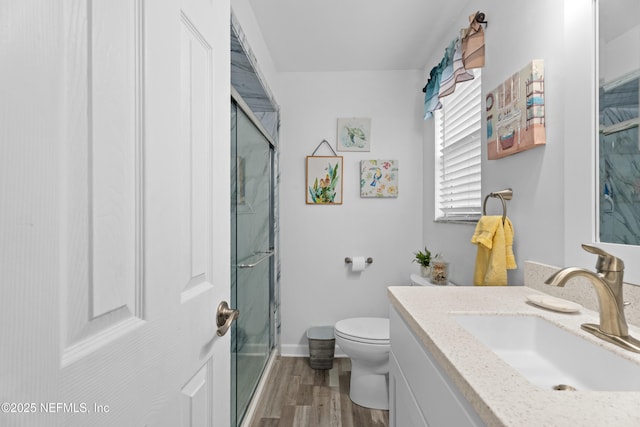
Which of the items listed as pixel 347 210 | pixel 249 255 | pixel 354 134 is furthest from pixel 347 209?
pixel 249 255

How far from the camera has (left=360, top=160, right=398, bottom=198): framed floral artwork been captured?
265cm

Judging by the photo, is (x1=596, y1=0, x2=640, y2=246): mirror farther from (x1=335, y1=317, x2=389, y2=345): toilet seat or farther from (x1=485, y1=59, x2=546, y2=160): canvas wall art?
(x1=335, y1=317, x2=389, y2=345): toilet seat

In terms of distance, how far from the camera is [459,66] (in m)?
1.79

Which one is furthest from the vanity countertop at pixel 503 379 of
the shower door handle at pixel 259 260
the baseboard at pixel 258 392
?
the baseboard at pixel 258 392

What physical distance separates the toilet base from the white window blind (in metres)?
1.11

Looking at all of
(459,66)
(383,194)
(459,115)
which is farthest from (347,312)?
(459,66)

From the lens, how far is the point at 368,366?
1964mm

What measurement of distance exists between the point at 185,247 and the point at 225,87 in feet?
1.50

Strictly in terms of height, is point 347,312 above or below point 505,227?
below

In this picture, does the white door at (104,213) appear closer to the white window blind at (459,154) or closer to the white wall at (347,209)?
the white window blind at (459,154)

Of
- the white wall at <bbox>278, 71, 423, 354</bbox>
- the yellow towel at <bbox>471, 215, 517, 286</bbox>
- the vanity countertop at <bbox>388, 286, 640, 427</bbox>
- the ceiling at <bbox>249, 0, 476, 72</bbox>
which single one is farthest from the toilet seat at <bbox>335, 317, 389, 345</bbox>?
the ceiling at <bbox>249, 0, 476, 72</bbox>

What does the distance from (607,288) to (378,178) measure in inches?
76.6

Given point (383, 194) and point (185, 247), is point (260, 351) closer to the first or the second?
point (383, 194)

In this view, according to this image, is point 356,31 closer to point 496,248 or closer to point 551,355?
point 496,248
